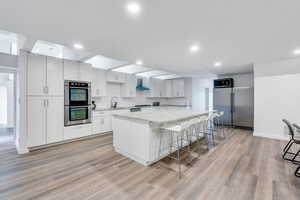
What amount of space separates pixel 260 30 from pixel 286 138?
361cm

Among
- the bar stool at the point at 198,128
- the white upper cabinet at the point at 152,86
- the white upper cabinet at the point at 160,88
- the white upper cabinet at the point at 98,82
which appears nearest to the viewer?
the bar stool at the point at 198,128

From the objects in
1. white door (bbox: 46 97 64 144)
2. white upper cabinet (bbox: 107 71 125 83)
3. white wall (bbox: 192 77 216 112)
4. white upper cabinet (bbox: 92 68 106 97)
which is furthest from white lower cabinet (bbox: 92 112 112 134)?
white wall (bbox: 192 77 216 112)

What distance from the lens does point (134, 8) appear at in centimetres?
172

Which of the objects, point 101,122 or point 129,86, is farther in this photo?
point 129,86

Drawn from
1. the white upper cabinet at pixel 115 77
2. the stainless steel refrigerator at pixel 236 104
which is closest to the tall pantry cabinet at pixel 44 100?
the white upper cabinet at pixel 115 77

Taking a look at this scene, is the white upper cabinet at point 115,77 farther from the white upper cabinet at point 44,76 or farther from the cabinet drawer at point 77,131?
the cabinet drawer at point 77,131

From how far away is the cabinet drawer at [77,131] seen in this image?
3.79 m

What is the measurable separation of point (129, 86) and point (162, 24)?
13.6 ft

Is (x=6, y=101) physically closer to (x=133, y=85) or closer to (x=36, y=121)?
(x=36, y=121)

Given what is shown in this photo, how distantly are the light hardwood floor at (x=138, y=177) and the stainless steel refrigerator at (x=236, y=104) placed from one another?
2472 mm

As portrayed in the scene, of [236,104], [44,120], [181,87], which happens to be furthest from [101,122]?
[236,104]

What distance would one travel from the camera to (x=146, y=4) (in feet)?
5.36

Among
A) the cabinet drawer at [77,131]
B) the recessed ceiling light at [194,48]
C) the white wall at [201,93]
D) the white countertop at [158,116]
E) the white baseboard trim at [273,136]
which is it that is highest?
the recessed ceiling light at [194,48]

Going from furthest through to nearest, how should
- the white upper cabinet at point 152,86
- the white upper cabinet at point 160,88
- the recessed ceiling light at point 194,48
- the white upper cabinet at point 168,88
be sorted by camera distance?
the white upper cabinet at point 168,88 < the white upper cabinet at point 160,88 < the white upper cabinet at point 152,86 < the recessed ceiling light at point 194,48
